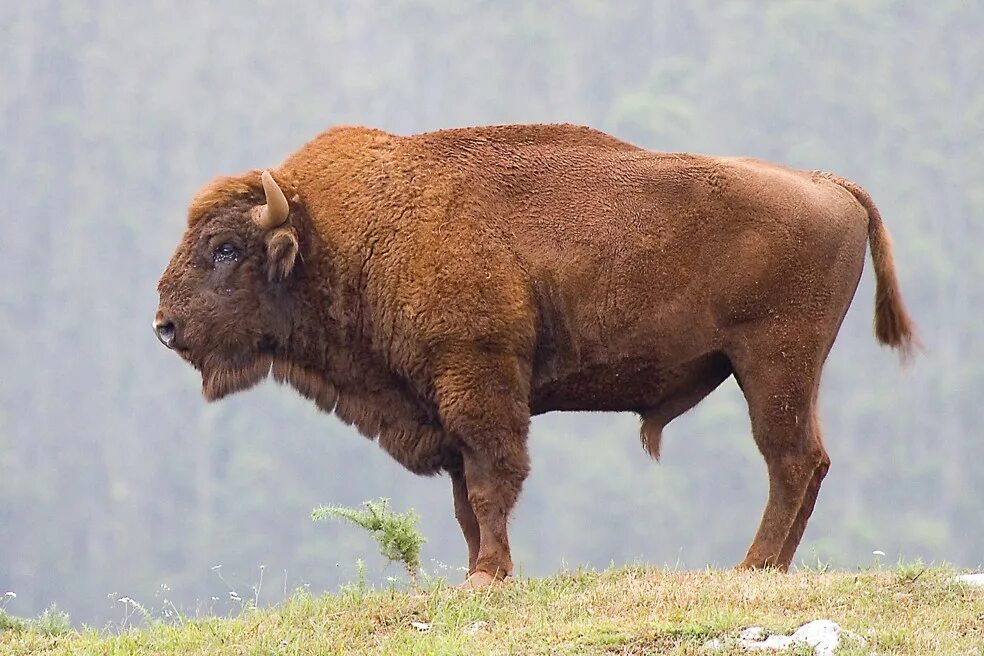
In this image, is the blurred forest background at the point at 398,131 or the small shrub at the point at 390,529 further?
the blurred forest background at the point at 398,131

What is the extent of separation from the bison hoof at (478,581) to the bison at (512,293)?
0.07ft

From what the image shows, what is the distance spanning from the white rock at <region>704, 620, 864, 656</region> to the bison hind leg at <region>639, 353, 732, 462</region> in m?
2.07

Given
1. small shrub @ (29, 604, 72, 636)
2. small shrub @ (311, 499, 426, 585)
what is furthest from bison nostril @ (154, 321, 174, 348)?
small shrub @ (29, 604, 72, 636)

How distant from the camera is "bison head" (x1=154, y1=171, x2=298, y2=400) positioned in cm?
823

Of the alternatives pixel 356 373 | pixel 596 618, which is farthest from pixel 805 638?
pixel 356 373

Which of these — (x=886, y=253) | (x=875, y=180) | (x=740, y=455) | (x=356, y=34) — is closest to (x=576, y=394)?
(x=886, y=253)

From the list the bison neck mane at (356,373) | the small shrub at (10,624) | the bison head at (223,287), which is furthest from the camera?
the bison head at (223,287)

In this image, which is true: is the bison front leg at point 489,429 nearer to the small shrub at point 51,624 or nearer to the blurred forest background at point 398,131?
the small shrub at point 51,624

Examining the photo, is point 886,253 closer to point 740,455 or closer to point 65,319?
point 740,455

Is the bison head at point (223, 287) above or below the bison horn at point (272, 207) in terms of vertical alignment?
below

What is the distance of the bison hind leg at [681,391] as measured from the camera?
7.99m

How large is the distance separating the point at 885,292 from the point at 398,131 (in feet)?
254

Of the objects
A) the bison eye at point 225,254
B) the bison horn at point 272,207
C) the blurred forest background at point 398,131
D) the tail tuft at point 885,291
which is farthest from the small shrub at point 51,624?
the blurred forest background at point 398,131

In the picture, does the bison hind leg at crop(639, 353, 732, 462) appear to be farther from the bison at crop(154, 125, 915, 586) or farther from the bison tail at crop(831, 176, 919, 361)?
the bison tail at crop(831, 176, 919, 361)
